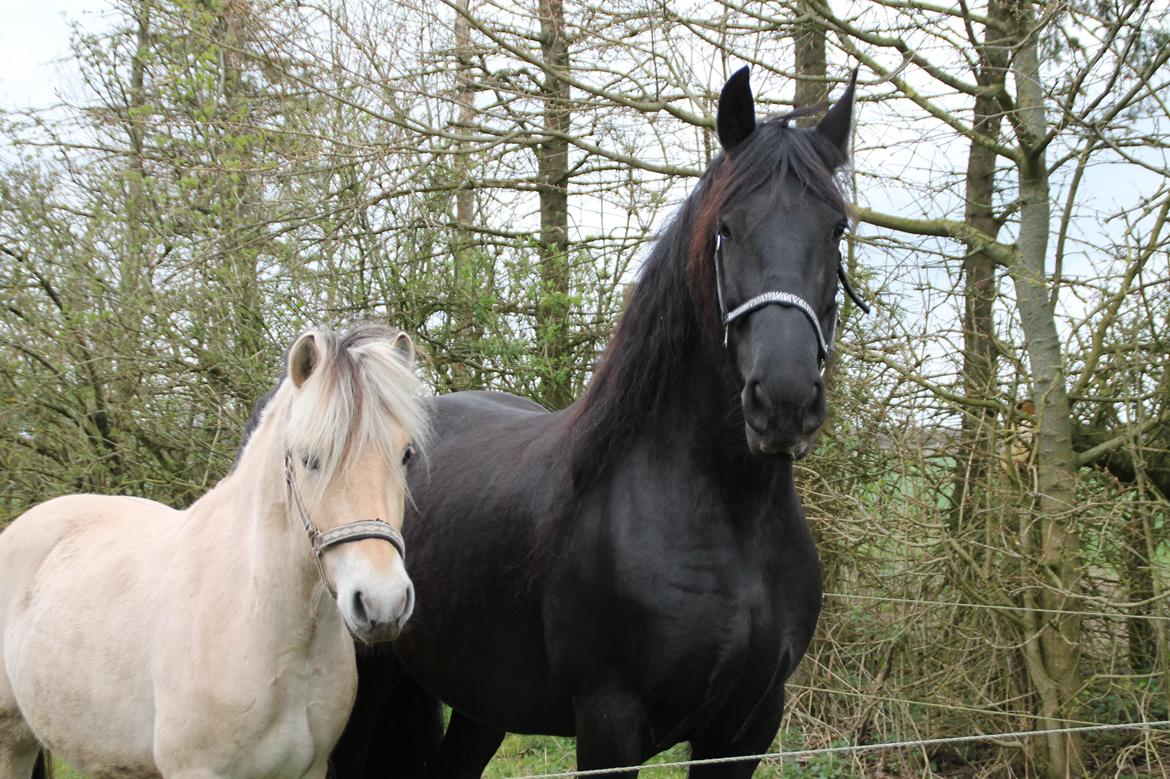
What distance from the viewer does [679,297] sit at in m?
2.88

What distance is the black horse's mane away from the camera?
8.68 ft

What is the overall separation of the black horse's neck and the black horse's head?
A: 92 millimetres

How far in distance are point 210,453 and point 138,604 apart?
13.8ft

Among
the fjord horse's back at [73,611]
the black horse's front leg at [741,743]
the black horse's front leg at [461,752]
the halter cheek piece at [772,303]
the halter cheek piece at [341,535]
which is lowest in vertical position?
the black horse's front leg at [461,752]

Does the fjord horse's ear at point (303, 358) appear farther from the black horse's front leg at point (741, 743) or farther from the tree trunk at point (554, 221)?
the tree trunk at point (554, 221)

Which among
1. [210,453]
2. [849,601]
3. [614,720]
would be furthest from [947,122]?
[210,453]

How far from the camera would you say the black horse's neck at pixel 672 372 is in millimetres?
2771

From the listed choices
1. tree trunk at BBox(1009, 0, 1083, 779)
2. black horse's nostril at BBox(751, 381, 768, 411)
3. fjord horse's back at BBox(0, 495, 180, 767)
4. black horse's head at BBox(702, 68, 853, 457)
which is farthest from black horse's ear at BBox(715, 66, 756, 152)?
tree trunk at BBox(1009, 0, 1083, 779)

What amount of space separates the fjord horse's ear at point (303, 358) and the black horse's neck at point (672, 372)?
2.65 ft

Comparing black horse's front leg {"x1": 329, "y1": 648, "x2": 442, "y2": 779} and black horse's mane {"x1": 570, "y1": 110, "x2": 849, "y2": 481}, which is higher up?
black horse's mane {"x1": 570, "y1": 110, "x2": 849, "y2": 481}

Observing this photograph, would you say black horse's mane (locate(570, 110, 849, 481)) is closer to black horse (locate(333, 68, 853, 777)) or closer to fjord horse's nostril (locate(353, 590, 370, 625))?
black horse (locate(333, 68, 853, 777))

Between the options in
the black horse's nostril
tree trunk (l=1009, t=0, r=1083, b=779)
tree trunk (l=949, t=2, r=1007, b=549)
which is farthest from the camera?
tree trunk (l=949, t=2, r=1007, b=549)

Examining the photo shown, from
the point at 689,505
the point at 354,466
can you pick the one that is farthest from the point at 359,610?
the point at 689,505

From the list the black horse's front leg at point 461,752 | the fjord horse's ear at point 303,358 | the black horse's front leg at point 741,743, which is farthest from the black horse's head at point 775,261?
the black horse's front leg at point 461,752
